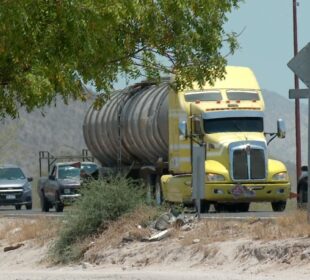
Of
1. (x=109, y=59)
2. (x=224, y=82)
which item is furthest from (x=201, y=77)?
(x=224, y=82)

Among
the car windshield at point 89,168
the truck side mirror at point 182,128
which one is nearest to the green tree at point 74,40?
the truck side mirror at point 182,128

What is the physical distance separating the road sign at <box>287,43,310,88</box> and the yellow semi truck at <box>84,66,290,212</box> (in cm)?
1464

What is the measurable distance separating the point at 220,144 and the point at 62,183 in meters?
12.0

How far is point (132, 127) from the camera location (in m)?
43.7

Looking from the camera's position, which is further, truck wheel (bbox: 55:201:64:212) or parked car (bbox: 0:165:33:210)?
parked car (bbox: 0:165:33:210)

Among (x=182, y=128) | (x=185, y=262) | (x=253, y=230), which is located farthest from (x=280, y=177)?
(x=185, y=262)

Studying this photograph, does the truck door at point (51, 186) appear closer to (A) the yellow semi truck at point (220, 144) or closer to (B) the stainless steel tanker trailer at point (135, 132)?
(B) the stainless steel tanker trailer at point (135, 132)

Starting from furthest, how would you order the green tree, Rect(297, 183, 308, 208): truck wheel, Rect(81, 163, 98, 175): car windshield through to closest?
1. Rect(81, 163, 98, 175): car windshield
2. Rect(297, 183, 308, 208): truck wheel
3. the green tree

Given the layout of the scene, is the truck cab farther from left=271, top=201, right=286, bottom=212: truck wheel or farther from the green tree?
the green tree

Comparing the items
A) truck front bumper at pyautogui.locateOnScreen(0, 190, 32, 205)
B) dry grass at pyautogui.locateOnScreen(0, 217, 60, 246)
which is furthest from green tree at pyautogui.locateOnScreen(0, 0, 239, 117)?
truck front bumper at pyautogui.locateOnScreen(0, 190, 32, 205)

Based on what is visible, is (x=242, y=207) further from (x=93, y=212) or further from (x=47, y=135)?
(x=47, y=135)

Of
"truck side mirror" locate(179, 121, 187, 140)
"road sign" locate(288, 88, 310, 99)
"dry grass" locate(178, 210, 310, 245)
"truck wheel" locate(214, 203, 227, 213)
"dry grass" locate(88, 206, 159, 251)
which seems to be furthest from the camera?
"truck wheel" locate(214, 203, 227, 213)

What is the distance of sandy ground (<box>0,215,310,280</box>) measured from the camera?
21.8 metres

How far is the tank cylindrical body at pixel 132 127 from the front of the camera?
42.2 metres
